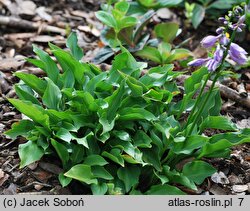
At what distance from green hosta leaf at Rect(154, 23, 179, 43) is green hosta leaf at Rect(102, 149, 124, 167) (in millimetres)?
1822

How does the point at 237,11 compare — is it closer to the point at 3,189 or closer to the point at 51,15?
the point at 3,189

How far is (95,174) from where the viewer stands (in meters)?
3.46

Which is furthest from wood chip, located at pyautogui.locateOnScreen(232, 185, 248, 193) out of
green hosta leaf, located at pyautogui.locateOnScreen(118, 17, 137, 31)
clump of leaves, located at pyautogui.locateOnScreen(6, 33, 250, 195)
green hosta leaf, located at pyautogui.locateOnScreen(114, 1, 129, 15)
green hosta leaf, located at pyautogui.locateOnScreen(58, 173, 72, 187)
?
green hosta leaf, located at pyautogui.locateOnScreen(114, 1, 129, 15)

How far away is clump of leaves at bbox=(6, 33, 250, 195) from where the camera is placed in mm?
3465

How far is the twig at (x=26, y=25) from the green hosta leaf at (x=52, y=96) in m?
1.90

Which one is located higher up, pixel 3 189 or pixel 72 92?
pixel 72 92

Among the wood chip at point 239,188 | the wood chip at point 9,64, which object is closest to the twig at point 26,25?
the wood chip at point 9,64

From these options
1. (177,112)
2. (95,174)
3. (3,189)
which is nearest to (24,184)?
(3,189)

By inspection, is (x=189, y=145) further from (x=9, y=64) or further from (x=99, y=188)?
(x=9, y=64)

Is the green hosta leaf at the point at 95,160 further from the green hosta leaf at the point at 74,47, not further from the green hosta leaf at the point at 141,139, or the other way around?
the green hosta leaf at the point at 74,47

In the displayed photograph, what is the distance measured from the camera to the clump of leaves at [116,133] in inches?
136

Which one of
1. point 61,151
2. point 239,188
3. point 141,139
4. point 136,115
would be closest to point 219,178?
point 239,188
